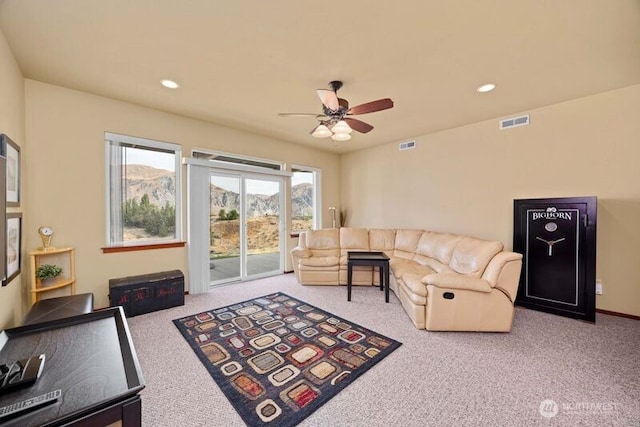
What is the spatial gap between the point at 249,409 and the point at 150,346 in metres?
1.42

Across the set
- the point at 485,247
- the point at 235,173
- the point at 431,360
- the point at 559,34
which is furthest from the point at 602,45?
the point at 235,173

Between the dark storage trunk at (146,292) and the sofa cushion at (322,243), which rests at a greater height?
the sofa cushion at (322,243)

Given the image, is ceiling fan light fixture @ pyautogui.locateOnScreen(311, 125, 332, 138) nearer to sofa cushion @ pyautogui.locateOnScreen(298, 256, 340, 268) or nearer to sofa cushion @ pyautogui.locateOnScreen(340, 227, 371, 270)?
sofa cushion @ pyautogui.locateOnScreen(298, 256, 340, 268)

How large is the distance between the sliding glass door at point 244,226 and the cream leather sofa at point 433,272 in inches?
31.7

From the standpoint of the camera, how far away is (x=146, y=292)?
10.8 ft

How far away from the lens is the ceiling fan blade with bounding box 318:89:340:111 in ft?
7.92

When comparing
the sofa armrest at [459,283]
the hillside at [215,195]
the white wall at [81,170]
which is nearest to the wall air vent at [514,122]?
the sofa armrest at [459,283]

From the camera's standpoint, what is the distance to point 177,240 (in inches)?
159

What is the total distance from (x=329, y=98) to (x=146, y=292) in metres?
3.32

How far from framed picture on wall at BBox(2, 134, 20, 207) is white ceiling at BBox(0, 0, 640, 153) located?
910mm

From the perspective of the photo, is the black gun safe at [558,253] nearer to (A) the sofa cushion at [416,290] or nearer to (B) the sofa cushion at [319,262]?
(A) the sofa cushion at [416,290]

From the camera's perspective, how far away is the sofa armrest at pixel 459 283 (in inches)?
106

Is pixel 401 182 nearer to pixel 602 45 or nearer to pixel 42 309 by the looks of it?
pixel 602 45

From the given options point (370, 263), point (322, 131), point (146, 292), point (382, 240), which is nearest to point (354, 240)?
point (382, 240)
